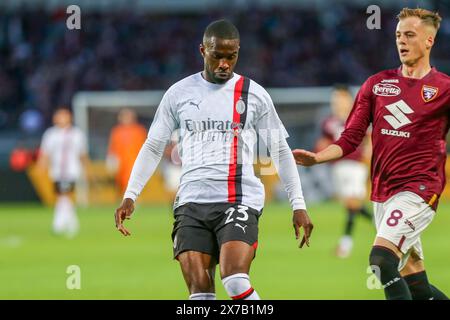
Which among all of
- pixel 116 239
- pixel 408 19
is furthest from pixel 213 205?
pixel 116 239

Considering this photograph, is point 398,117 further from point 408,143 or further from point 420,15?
point 420,15

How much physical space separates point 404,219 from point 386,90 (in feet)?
3.15

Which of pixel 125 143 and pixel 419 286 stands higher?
pixel 125 143

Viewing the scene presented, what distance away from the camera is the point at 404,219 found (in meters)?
6.71

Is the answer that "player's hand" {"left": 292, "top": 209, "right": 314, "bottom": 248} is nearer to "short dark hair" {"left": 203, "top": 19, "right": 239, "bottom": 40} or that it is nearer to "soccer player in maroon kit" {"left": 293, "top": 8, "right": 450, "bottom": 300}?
"soccer player in maroon kit" {"left": 293, "top": 8, "right": 450, "bottom": 300}

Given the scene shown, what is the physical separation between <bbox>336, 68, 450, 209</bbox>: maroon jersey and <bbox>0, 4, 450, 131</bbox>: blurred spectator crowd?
20.7 metres

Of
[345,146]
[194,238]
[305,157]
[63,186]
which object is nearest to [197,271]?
[194,238]

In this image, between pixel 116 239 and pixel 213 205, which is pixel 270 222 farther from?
pixel 213 205

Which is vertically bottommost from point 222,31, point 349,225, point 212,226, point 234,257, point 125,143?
point 234,257

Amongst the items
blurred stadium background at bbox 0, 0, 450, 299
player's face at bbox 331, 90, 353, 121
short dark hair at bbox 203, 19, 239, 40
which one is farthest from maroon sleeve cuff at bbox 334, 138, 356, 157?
player's face at bbox 331, 90, 353, 121

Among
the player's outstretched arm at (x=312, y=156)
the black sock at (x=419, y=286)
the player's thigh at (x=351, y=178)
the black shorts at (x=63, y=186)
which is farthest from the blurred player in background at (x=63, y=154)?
the black sock at (x=419, y=286)

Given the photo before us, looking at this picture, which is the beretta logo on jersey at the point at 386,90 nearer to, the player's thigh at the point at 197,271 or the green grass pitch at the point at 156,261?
the player's thigh at the point at 197,271

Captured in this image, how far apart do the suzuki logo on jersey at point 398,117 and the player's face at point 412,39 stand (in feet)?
1.07

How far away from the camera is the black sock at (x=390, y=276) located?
6465 mm
